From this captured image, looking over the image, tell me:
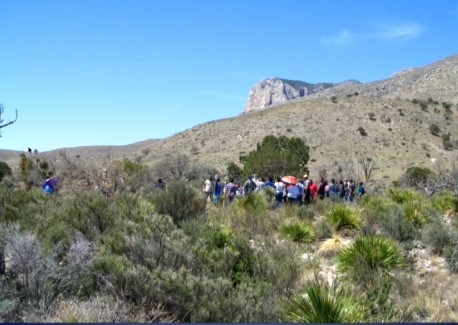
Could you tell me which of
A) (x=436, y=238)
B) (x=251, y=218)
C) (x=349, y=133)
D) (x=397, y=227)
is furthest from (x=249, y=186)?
(x=349, y=133)

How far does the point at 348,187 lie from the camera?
2470cm

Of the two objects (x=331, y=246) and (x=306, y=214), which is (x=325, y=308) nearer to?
(x=331, y=246)

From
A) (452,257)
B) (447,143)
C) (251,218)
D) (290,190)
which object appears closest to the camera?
(452,257)

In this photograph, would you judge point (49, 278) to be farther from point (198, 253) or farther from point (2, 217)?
point (2, 217)

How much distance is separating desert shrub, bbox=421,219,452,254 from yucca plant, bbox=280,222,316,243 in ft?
9.23

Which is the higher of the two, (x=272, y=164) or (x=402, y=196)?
(x=272, y=164)

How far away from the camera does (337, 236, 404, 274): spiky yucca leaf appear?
9.59 meters

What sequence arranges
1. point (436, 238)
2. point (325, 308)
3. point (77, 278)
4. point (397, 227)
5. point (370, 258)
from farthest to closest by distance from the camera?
point (397, 227) → point (436, 238) → point (370, 258) → point (77, 278) → point (325, 308)

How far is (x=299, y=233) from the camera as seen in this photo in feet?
44.2

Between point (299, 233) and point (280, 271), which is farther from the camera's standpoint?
point (299, 233)

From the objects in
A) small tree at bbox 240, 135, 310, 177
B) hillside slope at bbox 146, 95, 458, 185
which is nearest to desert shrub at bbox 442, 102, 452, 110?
hillside slope at bbox 146, 95, 458, 185

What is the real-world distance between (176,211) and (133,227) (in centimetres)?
516

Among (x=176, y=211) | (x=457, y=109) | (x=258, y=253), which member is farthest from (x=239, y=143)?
(x=258, y=253)

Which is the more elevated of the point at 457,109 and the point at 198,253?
the point at 457,109
